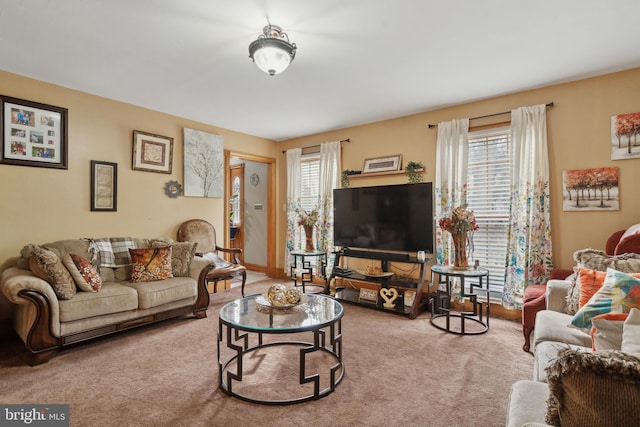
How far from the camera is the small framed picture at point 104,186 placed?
3730 millimetres

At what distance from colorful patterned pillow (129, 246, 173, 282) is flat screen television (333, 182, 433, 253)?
2343mm

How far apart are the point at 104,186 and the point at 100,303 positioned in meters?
1.56

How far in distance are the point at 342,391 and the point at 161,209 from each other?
3.41 m

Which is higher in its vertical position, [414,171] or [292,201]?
[414,171]

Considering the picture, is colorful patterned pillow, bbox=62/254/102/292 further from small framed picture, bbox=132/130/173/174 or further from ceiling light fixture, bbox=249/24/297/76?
ceiling light fixture, bbox=249/24/297/76

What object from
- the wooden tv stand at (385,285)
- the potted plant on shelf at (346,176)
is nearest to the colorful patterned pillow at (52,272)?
the wooden tv stand at (385,285)

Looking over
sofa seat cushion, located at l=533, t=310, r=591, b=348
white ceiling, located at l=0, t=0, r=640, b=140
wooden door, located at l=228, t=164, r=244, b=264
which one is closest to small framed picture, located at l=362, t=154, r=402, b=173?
white ceiling, located at l=0, t=0, r=640, b=140

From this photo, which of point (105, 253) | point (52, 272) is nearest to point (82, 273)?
point (52, 272)

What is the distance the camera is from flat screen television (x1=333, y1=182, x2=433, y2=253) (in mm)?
4004

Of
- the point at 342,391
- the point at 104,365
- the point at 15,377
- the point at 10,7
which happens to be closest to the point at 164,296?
the point at 104,365

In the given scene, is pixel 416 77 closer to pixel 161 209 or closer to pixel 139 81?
pixel 139 81

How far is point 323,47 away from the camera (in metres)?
2.69

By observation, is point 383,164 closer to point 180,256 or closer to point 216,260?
point 216,260

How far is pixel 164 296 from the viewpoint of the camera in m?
3.36
